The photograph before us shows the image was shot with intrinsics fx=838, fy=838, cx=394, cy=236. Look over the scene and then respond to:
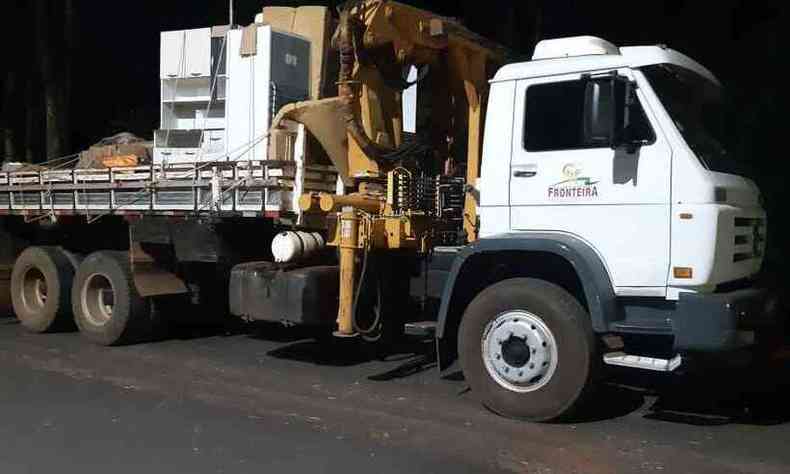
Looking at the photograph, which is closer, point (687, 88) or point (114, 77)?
point (687, 88)

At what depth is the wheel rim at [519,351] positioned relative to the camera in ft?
20.5

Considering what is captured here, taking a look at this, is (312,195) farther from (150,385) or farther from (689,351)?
(689,351)

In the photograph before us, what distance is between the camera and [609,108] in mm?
5949

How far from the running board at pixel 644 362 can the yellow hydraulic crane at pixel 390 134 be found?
170 centimetres

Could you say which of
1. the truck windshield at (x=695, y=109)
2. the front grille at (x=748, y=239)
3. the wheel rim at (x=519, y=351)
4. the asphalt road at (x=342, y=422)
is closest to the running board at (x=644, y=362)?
the wheel rim at (x=519, y=351)

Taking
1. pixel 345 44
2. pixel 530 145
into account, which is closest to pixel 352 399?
pixel 530 145

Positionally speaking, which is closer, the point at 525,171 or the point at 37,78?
the point at 525,171

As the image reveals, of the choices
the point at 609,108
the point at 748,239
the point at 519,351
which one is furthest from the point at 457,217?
the point at 748,239

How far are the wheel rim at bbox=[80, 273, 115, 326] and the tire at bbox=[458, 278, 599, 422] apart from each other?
5.03 metres

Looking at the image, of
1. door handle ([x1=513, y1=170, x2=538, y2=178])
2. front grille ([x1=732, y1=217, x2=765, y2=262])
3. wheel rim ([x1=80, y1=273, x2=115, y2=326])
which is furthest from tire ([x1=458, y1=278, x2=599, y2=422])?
wheel rim ([x1=80, y1=273, x2=115, y2=326])

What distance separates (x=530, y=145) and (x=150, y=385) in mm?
4109

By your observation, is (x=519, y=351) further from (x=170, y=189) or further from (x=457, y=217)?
(x=170, y=189)

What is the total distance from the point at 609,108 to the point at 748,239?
1.50m

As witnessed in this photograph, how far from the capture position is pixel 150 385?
775 cm
